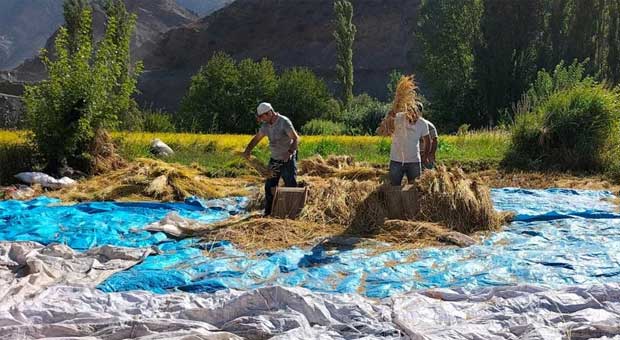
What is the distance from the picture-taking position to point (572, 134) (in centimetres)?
1233

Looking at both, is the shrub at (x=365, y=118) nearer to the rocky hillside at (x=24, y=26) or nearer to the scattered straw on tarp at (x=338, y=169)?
the scattered straw on tarp at (x=338, y=169)

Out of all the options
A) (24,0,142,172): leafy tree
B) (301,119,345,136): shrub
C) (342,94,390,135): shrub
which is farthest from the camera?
(342,94,390,135): shrub

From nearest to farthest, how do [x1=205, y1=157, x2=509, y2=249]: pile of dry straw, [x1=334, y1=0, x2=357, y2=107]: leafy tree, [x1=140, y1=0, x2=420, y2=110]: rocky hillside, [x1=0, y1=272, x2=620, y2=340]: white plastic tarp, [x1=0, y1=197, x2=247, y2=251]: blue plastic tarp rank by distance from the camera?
[x1=0, y1=272, x2=620, y2=340]: white plastic tarp < [x1=205, y1=157, x2=509, y2=249]: pile of dry straw < [x1=0, y1=197, x2=247, y2=251]: blue plastic tarp < [x1=334, y1=0, x2=357, y2=107]: leafy tree < [x1=140, y1=0, x2=420, y2=110]: rocky hillside

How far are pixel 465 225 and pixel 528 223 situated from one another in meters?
1.00

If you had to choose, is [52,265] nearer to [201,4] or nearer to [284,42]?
[284,42]

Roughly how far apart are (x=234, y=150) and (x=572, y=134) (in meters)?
6.75

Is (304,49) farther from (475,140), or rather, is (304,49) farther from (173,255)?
(173,255)

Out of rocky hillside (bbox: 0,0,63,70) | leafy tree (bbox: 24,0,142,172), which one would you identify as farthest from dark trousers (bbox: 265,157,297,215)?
rocky hillside (bbox: 0,0,63,70)

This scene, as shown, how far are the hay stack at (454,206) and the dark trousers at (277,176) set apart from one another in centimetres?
159

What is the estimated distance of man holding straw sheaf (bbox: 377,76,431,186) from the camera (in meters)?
7.08

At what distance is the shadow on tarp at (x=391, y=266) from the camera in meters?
4.86

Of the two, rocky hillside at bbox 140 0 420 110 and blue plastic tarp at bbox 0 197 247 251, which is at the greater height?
rocky hillside at bbox 140 0 420 110

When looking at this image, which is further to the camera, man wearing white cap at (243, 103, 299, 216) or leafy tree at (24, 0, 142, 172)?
leafy tree at (24, 0, 142, 172)

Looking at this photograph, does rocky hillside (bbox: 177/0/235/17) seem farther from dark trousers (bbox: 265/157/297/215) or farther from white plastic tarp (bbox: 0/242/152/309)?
white plastic tarp (bbox: 0/242/152/309)
